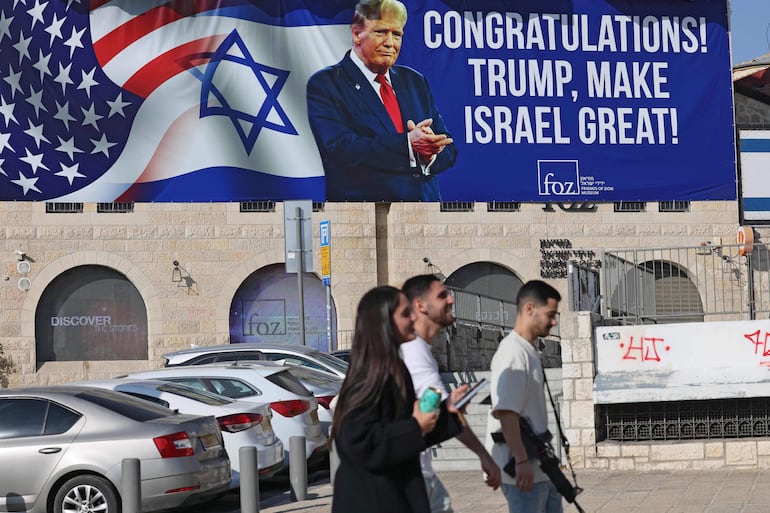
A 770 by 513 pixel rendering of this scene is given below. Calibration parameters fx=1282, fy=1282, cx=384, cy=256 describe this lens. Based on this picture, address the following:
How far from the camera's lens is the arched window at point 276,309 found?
115 ft

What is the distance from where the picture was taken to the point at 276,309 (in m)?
35.3

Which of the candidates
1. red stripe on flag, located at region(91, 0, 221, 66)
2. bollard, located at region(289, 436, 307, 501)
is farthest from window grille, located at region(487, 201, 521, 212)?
bollard, located at region(289, 436, 307, 501)

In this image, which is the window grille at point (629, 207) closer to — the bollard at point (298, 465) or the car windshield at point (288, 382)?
the car windshield at point (288, 382)

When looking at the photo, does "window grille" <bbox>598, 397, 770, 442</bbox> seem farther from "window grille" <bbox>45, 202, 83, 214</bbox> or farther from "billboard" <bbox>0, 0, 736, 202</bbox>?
"window grille" <bbox>45, 202, 83, 214</bbox>

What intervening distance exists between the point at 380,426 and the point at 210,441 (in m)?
7.38

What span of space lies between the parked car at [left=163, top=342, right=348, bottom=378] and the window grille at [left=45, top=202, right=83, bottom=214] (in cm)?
1493

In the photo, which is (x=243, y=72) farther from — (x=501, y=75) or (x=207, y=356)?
(x=207, y=356)

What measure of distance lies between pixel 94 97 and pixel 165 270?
205 inches

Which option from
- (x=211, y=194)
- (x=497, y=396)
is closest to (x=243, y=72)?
(x=211, y=194)

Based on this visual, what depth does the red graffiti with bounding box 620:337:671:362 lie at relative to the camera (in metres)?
15.3

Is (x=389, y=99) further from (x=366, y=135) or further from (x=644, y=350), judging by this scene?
(x=644, y=350)

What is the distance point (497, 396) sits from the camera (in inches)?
269

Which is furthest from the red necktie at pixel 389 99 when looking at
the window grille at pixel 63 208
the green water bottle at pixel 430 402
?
the green water bottle at pixel 430 402

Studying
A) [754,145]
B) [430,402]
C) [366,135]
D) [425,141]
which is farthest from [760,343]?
[754,145]
